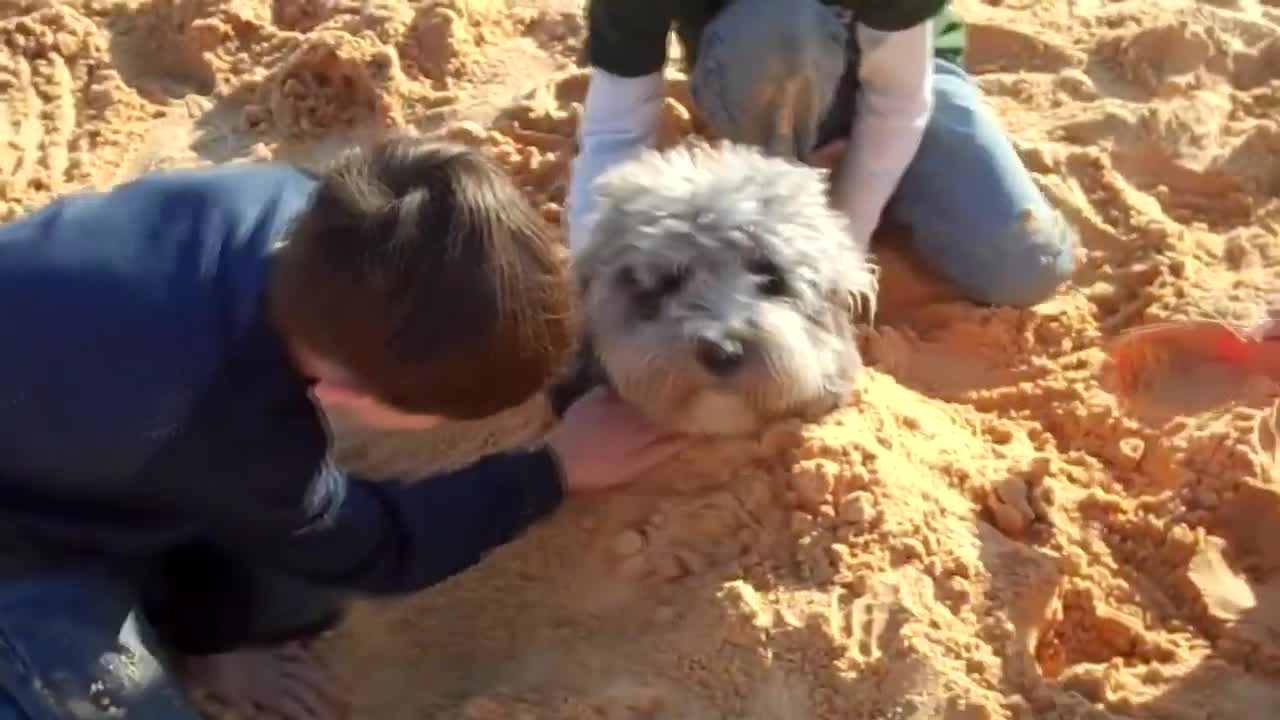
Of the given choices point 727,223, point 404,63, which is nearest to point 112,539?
point 727,223

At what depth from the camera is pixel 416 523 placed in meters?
1.94

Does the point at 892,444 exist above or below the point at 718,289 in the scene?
below

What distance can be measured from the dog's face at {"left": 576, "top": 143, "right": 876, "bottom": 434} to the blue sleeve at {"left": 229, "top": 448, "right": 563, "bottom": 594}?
0.62ft

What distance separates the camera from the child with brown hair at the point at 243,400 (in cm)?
151

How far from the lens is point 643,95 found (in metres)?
2.23

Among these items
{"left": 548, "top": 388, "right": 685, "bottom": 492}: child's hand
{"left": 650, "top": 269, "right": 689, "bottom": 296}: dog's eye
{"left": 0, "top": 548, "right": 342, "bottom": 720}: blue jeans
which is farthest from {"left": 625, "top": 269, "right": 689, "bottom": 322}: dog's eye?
{"left": 0, "top": 548, "right": 342, "bottom": 720}: blue jeans

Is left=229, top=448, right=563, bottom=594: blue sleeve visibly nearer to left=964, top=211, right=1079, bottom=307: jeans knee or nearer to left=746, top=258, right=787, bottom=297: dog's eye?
left=746, top=258, right=787, bottom=297: dog's eye

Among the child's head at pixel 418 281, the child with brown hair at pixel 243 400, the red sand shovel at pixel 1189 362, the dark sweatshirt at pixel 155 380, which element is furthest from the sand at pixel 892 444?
the child's head at pixel 418 281

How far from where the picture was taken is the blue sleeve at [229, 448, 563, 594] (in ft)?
6.06

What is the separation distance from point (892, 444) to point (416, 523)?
1.96 feet

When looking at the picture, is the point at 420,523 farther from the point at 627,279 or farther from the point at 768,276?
the point at 768,276

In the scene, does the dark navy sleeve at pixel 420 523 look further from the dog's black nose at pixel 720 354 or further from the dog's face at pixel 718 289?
the dog's black nose at pixel 720 354

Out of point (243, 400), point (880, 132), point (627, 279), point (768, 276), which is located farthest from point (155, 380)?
point (880, 132)

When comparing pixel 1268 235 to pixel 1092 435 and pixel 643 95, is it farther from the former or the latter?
pixel 643 95
